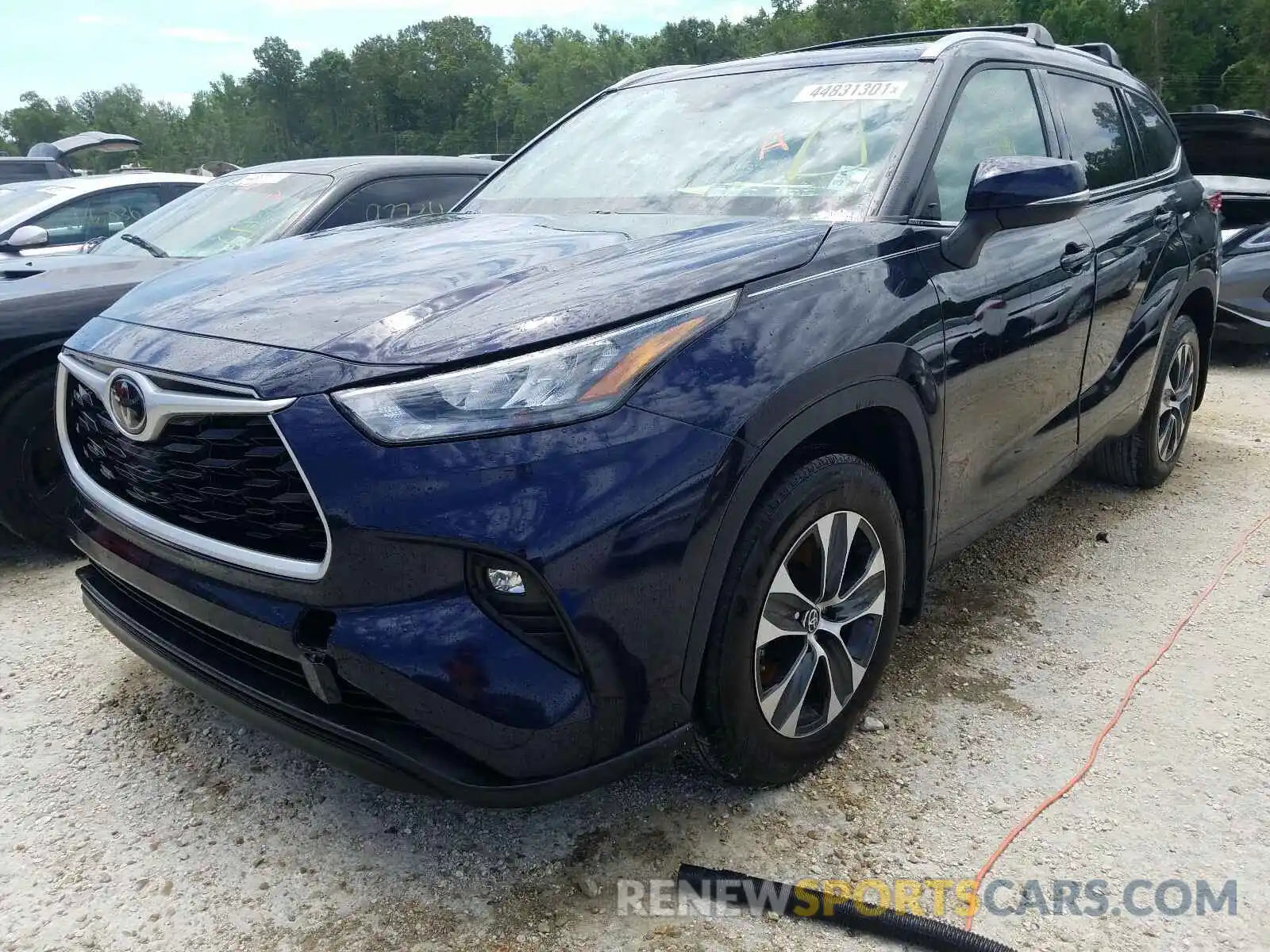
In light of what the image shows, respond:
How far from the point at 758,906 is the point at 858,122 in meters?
2.05

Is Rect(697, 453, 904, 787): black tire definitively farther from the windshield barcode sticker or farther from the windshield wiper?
the windshield wiper

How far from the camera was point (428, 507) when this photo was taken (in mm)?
1730

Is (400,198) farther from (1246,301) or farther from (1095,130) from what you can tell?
(1246,301)

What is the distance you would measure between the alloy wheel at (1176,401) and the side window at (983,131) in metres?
1.66

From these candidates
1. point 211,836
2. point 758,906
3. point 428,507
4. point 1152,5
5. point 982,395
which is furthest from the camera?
point 1152,5

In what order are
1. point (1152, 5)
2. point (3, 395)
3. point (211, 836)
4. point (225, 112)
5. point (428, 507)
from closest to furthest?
point (428, 507), point (211, 836), point (3, 395), point (1152, 5), point (225, 112)

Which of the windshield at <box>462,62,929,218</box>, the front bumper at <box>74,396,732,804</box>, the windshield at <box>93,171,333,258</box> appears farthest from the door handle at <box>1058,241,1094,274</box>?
the windshield at <box>93,171,333,258</box>

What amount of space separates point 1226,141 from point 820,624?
6.19m

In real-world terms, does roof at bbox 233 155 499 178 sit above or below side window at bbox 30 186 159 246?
above

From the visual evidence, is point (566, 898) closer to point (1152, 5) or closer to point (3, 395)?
point (3, 395)

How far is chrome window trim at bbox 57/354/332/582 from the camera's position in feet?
5.92

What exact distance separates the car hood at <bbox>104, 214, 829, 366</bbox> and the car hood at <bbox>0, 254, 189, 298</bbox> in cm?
142

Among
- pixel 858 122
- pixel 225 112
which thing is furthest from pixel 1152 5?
pixel 225 112

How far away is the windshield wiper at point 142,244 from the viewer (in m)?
4.65
